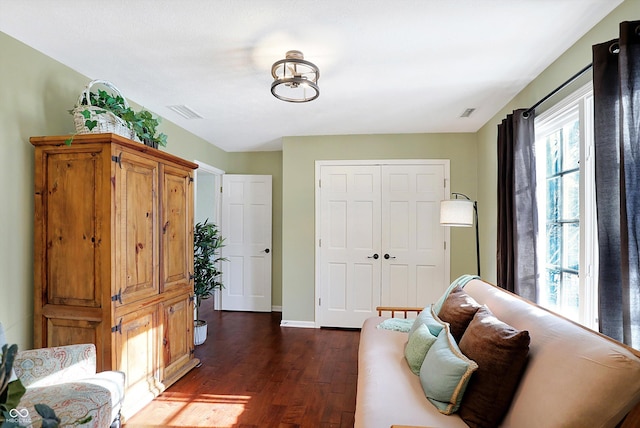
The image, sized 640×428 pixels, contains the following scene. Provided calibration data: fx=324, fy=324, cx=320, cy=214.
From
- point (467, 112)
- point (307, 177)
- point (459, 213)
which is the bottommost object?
point (459, 213)

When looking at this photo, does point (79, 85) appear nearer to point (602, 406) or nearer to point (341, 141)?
point (341, 141)

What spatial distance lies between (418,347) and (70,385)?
1.91m

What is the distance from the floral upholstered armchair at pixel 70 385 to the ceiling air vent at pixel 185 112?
7.32 ft

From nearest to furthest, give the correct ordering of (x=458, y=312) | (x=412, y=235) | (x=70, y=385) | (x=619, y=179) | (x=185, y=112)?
(x=619, y=179) → (x=70, y=385) → (x=458, y=312) → (x=185, y=112) → (x=412, y=235)

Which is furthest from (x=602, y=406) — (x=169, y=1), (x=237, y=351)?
(x=237, y=351)

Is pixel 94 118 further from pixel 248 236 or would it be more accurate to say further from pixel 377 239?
pixel 377 239

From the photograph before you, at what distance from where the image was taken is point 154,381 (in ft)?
8.28

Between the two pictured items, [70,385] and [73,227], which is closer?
[70,385]

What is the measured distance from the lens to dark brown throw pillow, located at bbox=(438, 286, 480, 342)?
1941mm

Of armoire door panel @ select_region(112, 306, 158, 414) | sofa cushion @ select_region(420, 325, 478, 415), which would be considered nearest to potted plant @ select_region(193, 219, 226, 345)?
armoire door panel @ select_region(112, 306, 158, 414)

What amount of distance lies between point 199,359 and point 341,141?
9.85 ft

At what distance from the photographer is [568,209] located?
90.0 inches

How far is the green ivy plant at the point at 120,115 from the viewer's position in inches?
83.5

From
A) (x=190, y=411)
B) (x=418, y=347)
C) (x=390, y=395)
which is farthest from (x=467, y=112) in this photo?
(x=190, y=411)
